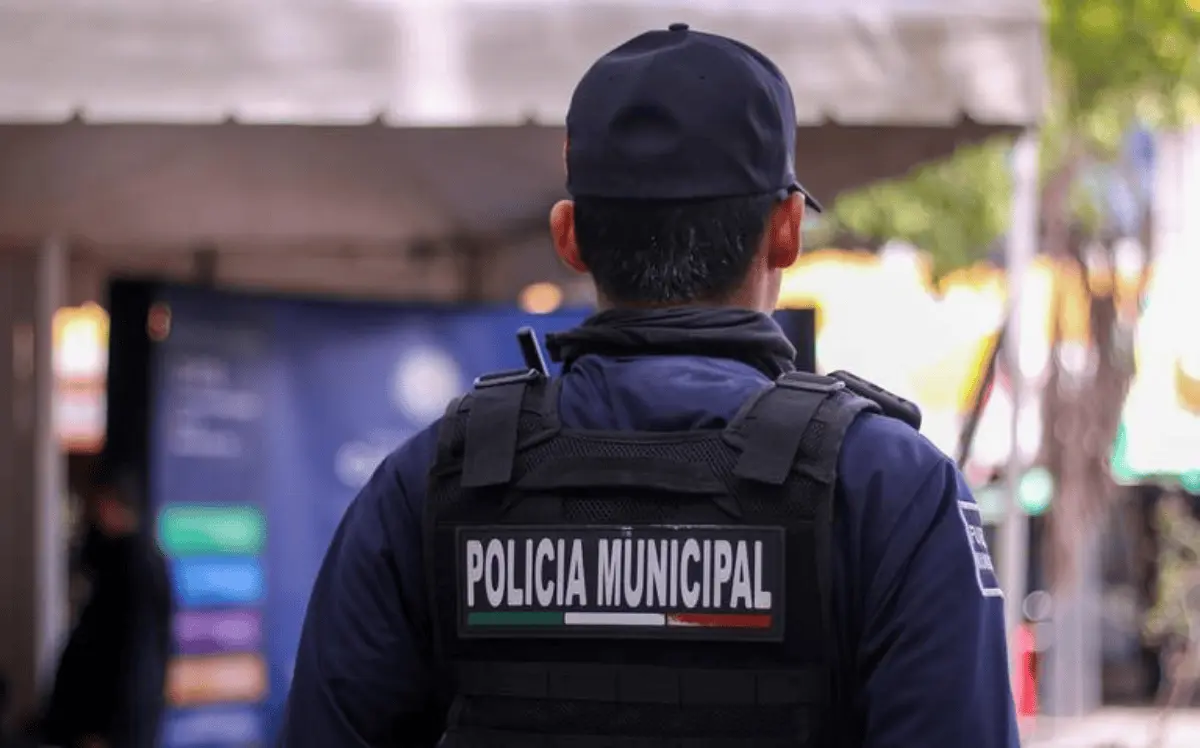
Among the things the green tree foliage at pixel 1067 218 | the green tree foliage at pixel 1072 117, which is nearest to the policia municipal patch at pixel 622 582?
the green tree foliage at pixel 1072 117

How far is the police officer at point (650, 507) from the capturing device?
1.97m

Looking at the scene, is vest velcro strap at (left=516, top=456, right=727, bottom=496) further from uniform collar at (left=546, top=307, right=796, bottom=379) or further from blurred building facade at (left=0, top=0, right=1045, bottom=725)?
blurred building facade at (left=0, top=0, right=1045, bottom=725)

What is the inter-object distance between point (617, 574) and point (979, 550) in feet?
1.14

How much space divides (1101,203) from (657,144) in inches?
702

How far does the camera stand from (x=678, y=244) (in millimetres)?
2061

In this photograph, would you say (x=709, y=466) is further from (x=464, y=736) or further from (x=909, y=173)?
(x=909, y=173)

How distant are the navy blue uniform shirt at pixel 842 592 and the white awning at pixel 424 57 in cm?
265

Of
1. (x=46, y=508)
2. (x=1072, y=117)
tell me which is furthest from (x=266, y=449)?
(x=1072, y=117)

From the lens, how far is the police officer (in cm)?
197

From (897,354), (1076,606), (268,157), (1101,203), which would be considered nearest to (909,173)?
(268,157)

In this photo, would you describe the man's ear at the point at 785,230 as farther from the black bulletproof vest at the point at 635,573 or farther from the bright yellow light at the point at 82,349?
the bright yellow light at the point at 82,349

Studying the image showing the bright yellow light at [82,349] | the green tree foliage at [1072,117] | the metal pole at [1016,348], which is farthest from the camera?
the bright yellow light at [82,349]

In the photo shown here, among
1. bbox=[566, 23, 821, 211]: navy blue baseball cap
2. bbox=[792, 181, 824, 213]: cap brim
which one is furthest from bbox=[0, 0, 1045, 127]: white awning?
bbox=[566, 23, 821, 211]: navy blue baseball cap

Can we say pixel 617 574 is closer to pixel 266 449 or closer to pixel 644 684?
pixel 644 684
